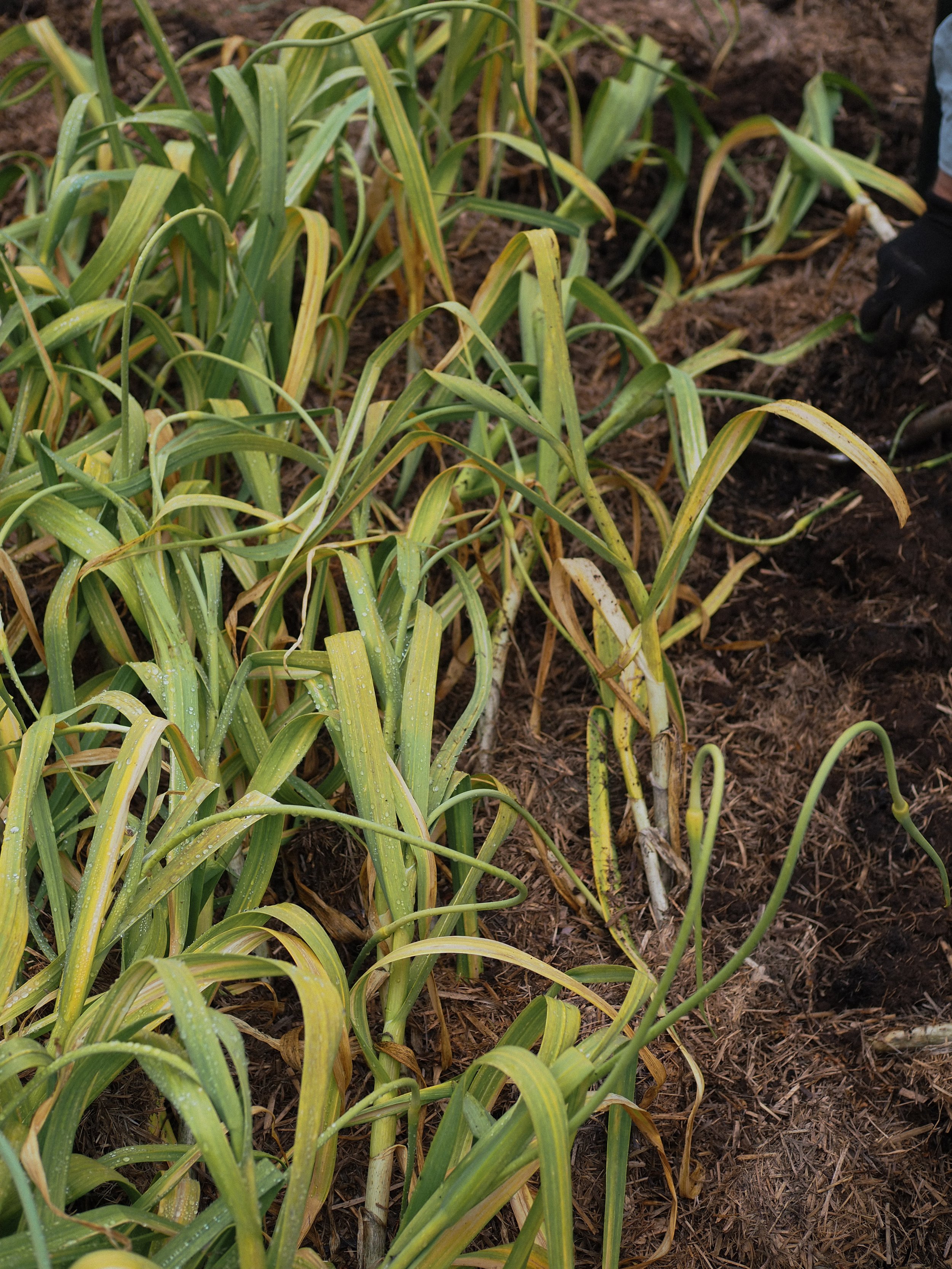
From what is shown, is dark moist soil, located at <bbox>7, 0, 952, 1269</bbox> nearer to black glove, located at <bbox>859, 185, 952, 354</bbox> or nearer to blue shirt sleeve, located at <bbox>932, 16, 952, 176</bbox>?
black glove, located at <bbox>859, 185, 952, 354</bbox>

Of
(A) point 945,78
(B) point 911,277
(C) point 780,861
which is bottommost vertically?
(C) point 780,861

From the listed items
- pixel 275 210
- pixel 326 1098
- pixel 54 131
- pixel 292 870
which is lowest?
pixel 292 870

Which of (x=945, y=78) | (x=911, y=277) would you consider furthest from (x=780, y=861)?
(x=945, y=78)

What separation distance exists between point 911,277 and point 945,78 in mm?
297

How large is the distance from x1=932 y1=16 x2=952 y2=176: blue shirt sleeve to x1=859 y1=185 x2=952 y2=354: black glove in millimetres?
78

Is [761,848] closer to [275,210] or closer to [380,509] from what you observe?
[380,509]

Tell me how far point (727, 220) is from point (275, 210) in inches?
44.4

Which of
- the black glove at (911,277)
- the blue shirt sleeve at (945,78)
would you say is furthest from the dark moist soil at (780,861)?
the blue shirt sleeve at (945,78)

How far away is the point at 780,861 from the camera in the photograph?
4.13 ft

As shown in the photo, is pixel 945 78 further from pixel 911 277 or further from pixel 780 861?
pixel 780 861

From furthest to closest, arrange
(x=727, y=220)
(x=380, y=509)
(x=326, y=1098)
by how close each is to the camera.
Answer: (x=727, y=220), (x=380, y=509), (x=326, y=1098)

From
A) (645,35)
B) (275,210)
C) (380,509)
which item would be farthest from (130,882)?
(645,35)

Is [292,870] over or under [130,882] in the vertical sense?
under

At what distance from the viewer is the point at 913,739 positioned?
131cm
